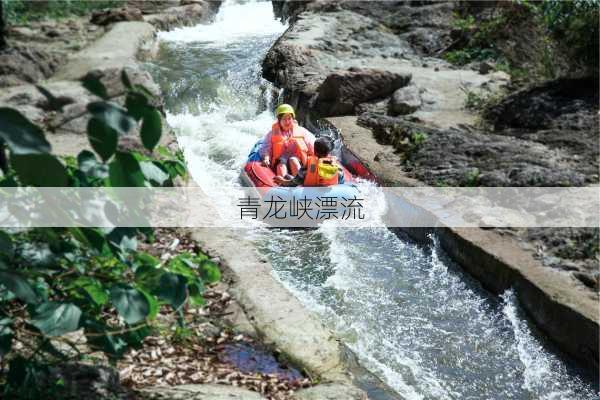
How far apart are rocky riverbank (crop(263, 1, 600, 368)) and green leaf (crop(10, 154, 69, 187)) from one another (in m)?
4.45

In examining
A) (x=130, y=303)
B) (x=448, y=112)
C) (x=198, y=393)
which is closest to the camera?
(x=130, y=303)

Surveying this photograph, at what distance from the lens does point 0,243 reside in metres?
2.30

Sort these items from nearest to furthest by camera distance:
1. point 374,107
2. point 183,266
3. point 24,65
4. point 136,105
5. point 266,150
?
point 136,105 < point 183,266 < point 24,65 < point 266,150 < point 374,107

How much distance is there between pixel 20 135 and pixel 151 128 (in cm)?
35

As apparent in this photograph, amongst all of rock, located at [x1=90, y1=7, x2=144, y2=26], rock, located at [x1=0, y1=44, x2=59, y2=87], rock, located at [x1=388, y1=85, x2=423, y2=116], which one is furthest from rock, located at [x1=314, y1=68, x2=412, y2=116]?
rock, located at [x1=90, y1=7, x2=144, y2=26]

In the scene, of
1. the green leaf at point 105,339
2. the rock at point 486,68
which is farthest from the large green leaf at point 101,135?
the rock at point 486,68

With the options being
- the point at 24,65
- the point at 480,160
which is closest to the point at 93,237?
the point at 480,160

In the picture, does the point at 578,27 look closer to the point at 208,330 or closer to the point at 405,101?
the point at 405,101

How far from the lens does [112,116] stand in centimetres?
177

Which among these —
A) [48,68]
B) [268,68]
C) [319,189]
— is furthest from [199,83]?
[319,189]

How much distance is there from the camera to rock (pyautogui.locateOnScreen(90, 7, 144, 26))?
50.3 feet

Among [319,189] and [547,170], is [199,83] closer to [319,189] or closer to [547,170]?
[319,189]

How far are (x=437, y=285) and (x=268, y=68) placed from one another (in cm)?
786

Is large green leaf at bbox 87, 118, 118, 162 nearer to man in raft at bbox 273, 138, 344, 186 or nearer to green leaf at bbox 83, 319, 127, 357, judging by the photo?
green leaf at bbox 83, 319, 127, 357
